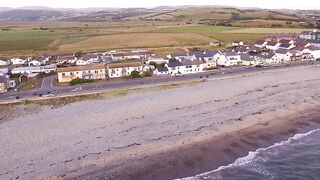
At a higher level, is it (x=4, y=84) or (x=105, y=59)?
(x=105, y=59)

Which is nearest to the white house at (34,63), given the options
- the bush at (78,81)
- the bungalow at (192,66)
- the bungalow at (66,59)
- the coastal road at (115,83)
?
the bungalow at (66,59)

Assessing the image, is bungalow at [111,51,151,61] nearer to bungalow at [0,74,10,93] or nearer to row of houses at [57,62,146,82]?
row of houses at [57,62,146,82]

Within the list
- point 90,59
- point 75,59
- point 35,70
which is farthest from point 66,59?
point 35,70

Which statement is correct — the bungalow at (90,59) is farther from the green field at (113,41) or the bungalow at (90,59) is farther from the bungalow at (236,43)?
the bungalow at (236,43)

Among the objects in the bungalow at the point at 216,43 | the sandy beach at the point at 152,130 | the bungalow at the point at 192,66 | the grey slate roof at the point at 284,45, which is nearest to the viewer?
the sandy beach at the point at 152,130

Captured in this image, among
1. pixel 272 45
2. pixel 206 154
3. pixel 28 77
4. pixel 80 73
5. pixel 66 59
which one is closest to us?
pixel 206 154

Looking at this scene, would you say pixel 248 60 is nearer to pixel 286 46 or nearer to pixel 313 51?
pixel 313 51

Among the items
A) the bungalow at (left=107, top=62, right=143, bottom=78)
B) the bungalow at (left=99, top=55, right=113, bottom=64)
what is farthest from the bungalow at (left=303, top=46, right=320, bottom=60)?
the bungalow at (left=99, top=55, right=113, bottom=64)
